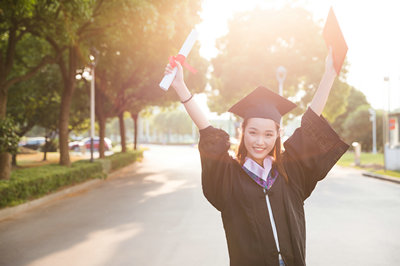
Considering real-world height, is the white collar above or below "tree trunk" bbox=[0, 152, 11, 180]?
above

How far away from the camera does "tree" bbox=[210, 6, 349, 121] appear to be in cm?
3050

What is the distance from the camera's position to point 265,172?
2422 millimetres

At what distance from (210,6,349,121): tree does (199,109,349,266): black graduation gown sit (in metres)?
28.7

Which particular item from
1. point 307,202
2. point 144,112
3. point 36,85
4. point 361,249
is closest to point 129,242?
point 361,249

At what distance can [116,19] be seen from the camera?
39.9 feet

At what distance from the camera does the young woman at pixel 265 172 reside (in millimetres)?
2283

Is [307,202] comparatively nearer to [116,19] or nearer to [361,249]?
[361,249]

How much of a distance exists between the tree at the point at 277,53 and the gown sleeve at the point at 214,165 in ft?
94.7

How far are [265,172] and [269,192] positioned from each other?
0.45ft

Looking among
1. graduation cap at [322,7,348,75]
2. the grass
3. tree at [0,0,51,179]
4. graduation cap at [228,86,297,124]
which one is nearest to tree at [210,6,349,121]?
the grass

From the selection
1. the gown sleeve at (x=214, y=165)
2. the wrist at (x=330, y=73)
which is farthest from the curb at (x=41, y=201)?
the wrist at (x=330, y=73)

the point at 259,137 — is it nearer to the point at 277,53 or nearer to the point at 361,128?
the point at 277,53

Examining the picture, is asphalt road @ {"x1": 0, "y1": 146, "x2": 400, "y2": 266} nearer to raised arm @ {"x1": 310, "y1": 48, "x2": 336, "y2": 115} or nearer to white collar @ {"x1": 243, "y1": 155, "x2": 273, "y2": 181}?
white collar @ {"x1": 243, "y1": 155, "x2": 273, "y2": 181}

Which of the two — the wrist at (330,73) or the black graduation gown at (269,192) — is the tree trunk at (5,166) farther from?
the wrist at (330,73)
